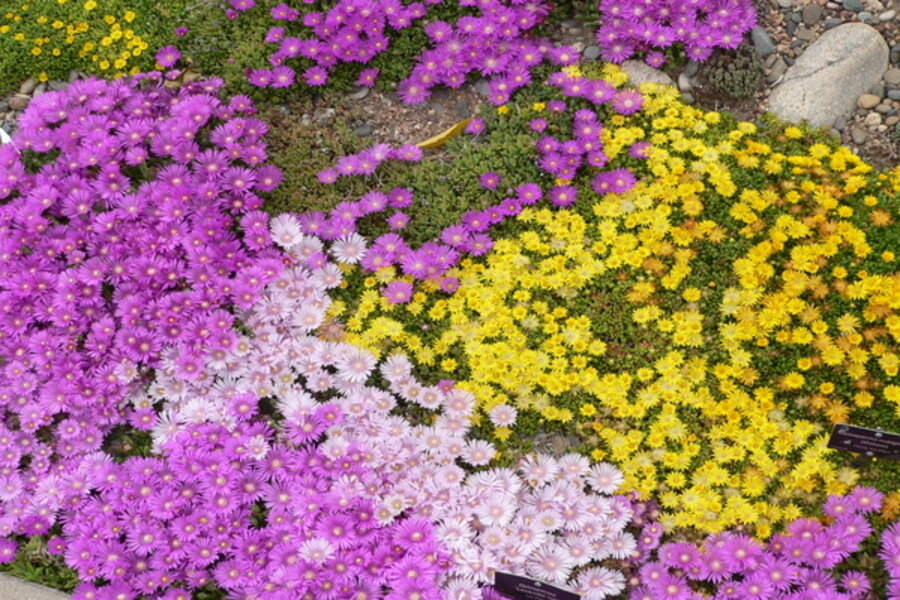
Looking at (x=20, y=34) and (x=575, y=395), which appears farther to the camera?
(x=20, y=34)

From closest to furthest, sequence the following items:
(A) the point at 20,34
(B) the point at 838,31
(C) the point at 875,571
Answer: (C) the point at 875,571
(B) the point at 838,31
(A) the point at 20,34

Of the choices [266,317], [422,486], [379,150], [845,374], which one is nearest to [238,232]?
[266,317]

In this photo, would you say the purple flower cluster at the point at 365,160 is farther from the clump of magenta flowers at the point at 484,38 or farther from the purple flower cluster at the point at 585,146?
the purple flower cluster at the point at 585,146

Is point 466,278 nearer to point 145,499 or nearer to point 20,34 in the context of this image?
point 145,499

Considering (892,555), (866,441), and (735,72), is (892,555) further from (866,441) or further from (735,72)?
(735,72)

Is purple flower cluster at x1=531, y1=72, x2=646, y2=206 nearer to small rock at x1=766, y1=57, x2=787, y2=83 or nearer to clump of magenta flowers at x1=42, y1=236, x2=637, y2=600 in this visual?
small rock at x1=766, y1=57, x2=787, y2=83

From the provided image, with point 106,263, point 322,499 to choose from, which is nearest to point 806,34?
point 322,499

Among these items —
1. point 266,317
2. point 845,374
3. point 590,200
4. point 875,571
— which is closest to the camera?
point 875,571
